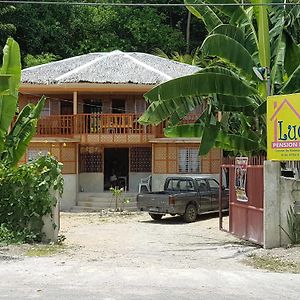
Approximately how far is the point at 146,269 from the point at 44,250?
3.43 meters

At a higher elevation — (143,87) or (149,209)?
(143,87)

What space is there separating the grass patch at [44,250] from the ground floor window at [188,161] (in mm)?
13902

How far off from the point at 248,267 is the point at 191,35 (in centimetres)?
3613

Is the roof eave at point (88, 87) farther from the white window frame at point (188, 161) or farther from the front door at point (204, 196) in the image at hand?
the front door at point (204, 196)

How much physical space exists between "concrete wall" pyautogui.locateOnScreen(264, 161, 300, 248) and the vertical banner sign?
1.87 m

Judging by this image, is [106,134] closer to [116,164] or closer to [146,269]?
[116,164]

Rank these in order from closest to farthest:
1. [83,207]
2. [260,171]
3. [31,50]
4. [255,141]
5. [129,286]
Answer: [129,286]
[260,171]
[255,141]
[83,207]
[31,50]

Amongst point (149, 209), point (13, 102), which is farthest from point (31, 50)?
point (13, 102)

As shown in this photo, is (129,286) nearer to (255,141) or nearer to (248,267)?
(248,267)

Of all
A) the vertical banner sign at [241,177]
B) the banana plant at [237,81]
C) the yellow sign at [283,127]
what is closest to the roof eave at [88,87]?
the banana plant at [237,81]

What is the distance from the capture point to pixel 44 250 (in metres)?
14.0

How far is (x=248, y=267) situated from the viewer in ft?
A: 41.0

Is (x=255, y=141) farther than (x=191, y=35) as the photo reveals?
No

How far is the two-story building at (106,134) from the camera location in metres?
28.1
